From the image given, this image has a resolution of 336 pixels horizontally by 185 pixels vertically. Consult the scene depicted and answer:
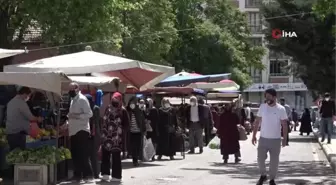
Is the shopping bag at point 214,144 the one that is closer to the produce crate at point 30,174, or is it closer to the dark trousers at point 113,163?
the dark trousers at point 113,163

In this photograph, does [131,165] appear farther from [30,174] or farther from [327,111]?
[327,111]

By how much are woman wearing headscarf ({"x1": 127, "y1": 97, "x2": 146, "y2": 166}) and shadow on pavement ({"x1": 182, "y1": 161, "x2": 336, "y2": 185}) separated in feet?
6.18

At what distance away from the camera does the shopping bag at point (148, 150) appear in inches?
767

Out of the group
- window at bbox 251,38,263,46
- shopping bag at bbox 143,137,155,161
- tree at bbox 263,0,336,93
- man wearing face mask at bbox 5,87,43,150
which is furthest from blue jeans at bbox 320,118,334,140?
window at bbox 251,38,263,46

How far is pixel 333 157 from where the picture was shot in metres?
20.1

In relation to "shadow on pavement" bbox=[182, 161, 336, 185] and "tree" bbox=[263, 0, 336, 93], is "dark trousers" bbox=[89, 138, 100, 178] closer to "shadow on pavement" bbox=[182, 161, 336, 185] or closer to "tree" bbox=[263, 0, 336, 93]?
"shadow on pavement" bbox=[182, 161, 336, 185]

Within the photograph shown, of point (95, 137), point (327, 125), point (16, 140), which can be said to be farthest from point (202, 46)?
point (16, 140)

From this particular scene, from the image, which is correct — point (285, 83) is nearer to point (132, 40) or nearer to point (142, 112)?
point (132, 40)

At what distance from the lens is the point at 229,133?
64.7 feet

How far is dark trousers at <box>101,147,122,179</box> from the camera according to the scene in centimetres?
1412

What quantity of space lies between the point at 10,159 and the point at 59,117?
1.32 m

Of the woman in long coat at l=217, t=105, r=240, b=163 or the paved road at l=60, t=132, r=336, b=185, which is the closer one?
the paved road at l=60, t=132, r=336, b=185

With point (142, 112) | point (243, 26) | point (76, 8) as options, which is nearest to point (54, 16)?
point (76, 8)

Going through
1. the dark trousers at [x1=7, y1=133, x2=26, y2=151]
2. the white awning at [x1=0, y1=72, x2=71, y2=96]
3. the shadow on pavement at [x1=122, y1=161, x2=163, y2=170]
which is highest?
the white awning at [x1=0, y1=72, x2=71, y2=96]
